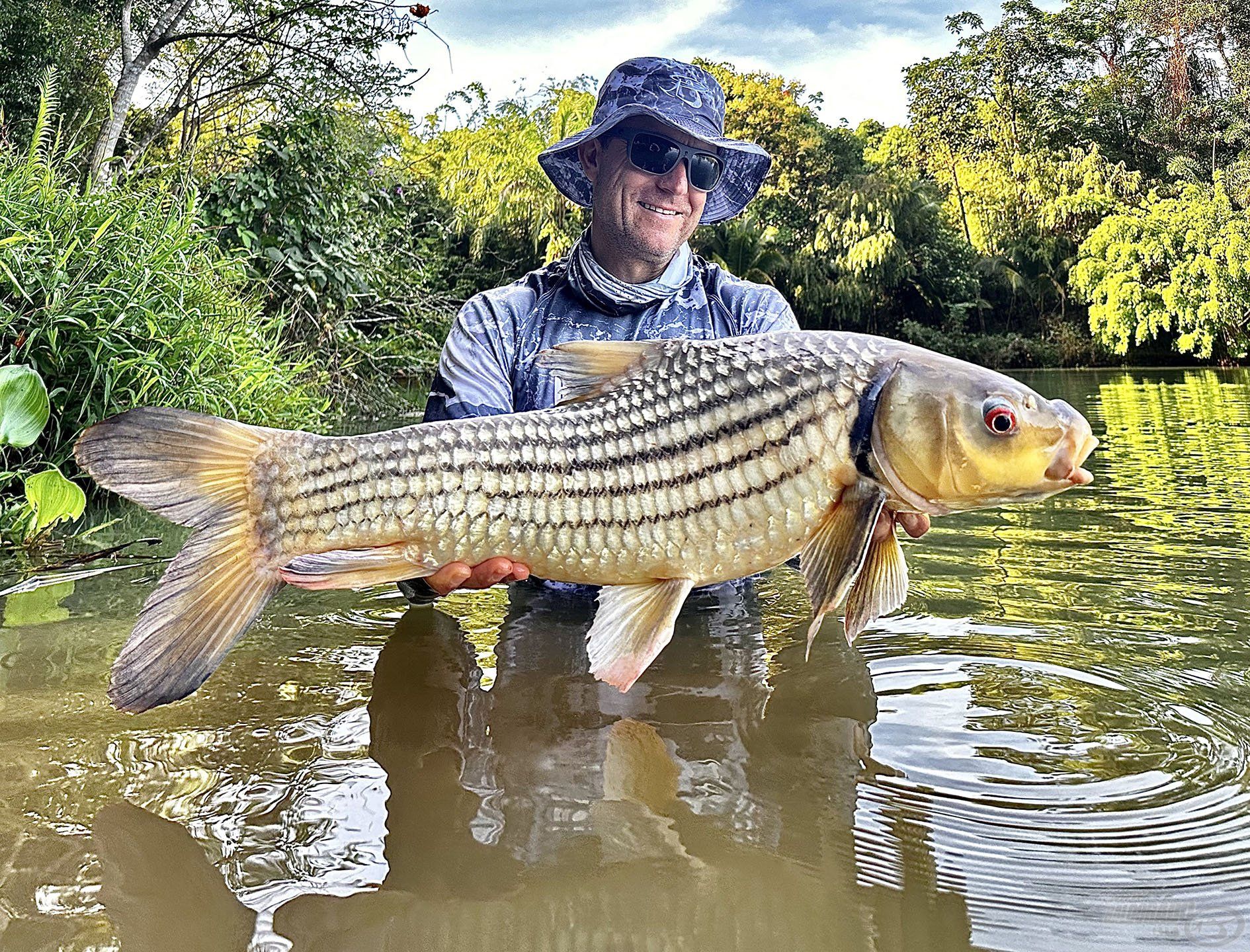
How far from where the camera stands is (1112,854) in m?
2.23

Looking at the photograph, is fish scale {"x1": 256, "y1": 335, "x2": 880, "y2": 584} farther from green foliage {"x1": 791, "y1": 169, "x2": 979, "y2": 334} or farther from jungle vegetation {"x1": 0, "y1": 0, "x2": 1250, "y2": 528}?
green foliage {"x1": 791, "y1": 169, "x2": 979, "y2": 334}

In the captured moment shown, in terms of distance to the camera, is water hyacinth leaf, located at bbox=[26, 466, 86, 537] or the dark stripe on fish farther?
water hyacinth leaf, located at bbox=[26, 466, 86, 537]

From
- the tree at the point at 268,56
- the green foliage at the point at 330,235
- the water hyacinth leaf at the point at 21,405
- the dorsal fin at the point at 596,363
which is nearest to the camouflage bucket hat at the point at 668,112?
the dorsal fin at the point at 596,363

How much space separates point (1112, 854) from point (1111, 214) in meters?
34.3

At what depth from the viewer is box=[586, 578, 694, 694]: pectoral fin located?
2.54 meters

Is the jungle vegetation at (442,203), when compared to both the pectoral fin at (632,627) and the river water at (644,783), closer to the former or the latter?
the river water at (644,783)

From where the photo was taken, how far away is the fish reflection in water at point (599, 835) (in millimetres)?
1973

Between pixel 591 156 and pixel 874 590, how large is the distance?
101 inches

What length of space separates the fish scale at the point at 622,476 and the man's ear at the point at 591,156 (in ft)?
6.50

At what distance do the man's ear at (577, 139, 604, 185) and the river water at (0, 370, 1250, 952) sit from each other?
1779 millimetres

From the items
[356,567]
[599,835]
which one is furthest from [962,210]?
[599,835]

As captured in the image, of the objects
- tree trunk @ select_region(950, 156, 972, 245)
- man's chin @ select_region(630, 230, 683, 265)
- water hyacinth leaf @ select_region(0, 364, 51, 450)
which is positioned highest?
tree trunk @ select_region(950, 156, 972, 245)

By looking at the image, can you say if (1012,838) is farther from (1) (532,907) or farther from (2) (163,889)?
(2) (163,889)

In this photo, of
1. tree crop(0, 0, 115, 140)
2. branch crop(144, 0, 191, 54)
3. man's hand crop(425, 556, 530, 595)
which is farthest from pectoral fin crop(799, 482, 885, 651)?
tree crop(0, 0, 115, 140)
